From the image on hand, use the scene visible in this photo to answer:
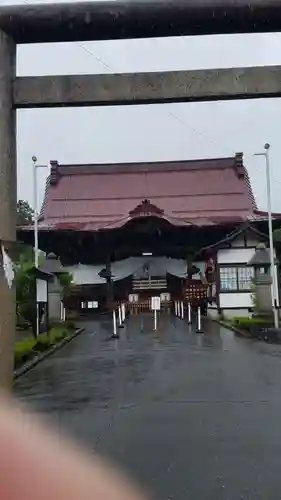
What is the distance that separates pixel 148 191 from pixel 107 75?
101ft

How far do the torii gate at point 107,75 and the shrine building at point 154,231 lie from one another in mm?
21117

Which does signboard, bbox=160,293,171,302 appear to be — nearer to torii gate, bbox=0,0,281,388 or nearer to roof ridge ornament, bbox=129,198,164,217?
roof ridge ornament, bbox=129,198,164,217

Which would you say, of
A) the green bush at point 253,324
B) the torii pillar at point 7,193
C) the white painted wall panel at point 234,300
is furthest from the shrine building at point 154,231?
the torii pillar at point 7,193

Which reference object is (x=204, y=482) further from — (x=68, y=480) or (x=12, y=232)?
(x=12, y=232)

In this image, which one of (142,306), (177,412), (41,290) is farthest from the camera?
(142,306)

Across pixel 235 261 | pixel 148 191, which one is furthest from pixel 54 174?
pixel 235 261

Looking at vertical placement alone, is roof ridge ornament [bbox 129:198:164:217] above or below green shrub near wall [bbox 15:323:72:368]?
above

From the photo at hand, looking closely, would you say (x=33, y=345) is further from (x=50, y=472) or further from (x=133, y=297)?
(x=133, y=297)

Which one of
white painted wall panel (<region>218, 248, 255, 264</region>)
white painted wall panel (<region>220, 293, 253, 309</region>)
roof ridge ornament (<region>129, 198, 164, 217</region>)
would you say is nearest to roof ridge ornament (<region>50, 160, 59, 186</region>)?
roof ridge ornament (<region>129, 198, 164, 217</region>)

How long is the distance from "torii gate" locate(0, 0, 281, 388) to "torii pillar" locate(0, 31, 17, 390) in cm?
1

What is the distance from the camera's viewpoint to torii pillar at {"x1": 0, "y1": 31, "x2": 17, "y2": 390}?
793cm

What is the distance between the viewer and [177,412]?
764cm

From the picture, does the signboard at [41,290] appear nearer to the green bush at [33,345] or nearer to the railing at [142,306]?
the green bush at [33,345]

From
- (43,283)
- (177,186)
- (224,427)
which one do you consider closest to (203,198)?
(177,186)
